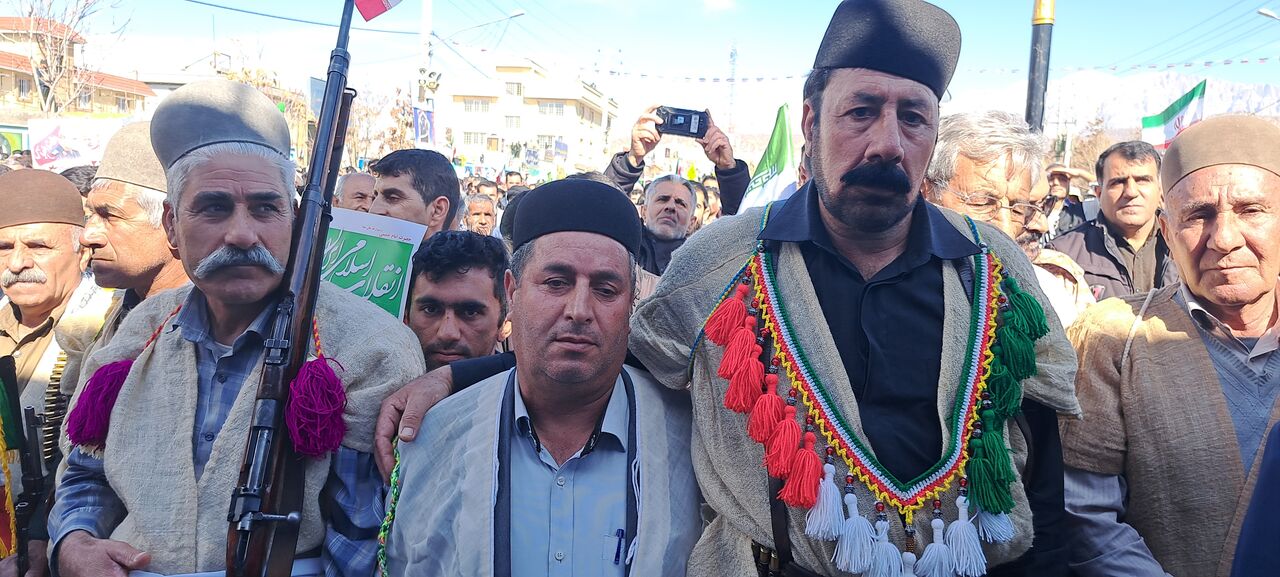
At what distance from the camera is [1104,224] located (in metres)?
4.78

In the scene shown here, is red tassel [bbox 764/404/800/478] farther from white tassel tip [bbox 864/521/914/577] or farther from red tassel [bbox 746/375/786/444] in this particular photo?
white tassel tip [bbox 864/521/914/577]

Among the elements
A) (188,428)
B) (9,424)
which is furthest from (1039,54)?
(9,424)

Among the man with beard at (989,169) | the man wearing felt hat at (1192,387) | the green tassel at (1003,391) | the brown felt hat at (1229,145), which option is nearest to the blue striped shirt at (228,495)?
the green tassel at (1003,391)

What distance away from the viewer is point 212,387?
2305 mm

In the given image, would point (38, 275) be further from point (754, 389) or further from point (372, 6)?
point (754, 389)

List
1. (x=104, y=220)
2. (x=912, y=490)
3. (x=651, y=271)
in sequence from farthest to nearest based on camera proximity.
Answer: (x=651, y=271) → (x=104, y=220) → (x=912, y=490)

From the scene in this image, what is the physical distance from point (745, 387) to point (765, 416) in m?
0.08

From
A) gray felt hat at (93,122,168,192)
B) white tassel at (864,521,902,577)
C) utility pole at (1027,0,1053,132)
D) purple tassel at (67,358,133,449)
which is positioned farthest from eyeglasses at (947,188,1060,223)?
utility pole at (1027,0,1053,132)

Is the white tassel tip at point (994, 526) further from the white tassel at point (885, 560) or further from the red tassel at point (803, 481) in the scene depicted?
the red tassel at point (803, 481)

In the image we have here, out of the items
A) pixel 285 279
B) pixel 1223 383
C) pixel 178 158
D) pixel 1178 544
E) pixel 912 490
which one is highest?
pixel 178 158

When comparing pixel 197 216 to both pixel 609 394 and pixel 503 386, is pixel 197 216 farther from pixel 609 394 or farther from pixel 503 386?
pixel 609 394

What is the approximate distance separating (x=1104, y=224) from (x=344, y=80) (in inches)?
170

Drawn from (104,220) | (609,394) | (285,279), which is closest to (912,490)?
(609,394)

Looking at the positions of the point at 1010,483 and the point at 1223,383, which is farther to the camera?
the point at 1223,383
